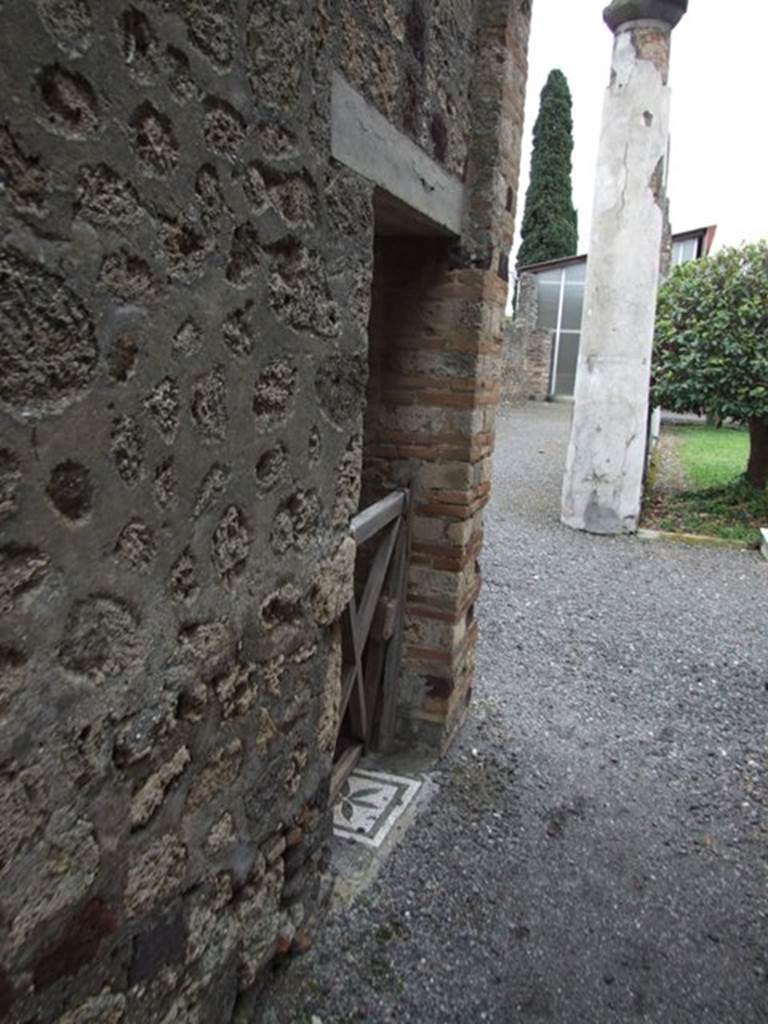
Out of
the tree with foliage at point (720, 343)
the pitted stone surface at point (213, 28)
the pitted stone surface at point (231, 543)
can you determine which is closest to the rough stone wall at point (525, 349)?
the tree with foliage at point (720, 343)

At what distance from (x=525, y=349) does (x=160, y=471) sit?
20.6 metres

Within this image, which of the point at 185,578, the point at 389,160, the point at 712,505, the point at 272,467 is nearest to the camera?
the point at 185,578

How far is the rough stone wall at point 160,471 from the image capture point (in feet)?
3.71

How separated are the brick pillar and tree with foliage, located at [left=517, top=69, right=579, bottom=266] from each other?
23.1 m

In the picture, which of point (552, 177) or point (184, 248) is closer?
point (184, 248)

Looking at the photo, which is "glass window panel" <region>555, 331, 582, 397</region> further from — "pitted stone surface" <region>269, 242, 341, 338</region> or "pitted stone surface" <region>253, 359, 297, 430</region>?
"pitted stone surface" <region>253, 359, 297, 430</region>

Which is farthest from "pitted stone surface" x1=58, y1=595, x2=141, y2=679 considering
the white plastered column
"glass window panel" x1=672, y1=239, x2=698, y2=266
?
"glass window panel" x1=672, y1=239, x2=698, y2=266

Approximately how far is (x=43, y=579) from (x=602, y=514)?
23.6 ft

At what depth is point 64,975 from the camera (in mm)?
1355

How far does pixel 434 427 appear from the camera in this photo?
318 centimetres

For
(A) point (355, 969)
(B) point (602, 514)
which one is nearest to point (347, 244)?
(A) point (355, 969)

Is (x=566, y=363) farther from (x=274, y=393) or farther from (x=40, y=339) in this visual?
(x=40, y=339)

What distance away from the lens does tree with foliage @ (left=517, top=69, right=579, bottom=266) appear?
2442cm

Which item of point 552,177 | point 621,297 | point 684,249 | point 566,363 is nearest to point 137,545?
point 621,297
